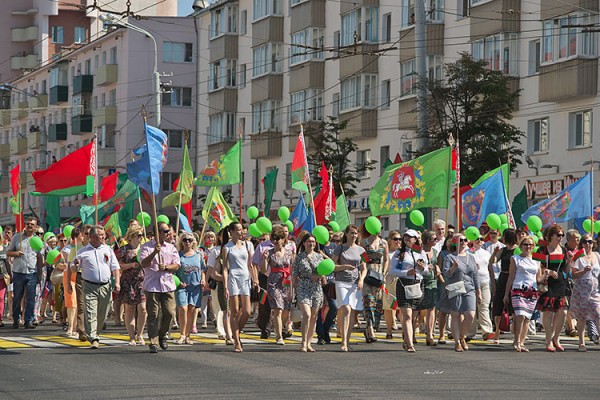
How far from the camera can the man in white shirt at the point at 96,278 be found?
756 inches

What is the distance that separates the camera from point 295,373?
15.5m

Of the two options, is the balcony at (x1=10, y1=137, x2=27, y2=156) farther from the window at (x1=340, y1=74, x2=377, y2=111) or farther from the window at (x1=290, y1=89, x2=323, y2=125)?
the window at (x1=340, y1=74, x2=377, y2=111)

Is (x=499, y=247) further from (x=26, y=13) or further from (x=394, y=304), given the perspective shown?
(x=26, y=13)

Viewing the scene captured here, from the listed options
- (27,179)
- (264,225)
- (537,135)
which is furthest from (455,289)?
(27,179)

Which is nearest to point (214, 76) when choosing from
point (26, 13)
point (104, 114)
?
point (104, 114)

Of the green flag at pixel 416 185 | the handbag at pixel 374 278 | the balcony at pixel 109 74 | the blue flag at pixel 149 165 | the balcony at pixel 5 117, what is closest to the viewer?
the handbag at pixel 374 278

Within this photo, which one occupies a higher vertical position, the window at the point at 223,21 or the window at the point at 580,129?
the window at the point at 223,21

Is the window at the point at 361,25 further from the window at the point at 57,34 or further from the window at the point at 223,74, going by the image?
the window at the point at 57,34

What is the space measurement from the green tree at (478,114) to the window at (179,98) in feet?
132

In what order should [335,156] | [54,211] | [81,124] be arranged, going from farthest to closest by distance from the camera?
1. [81,124]
2. [335,156]
3. [54,211]

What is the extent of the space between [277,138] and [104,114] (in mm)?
21222

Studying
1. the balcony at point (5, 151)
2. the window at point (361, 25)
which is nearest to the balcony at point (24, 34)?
the balcony at point (5, 151)

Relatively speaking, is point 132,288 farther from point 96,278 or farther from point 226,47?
point 226,47

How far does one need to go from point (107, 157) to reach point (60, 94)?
10.9m
